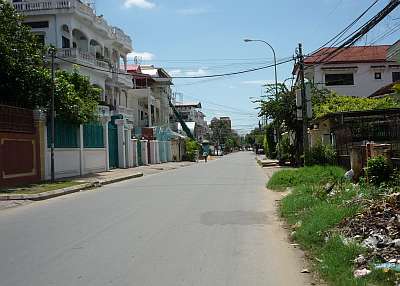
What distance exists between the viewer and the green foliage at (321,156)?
2458cm

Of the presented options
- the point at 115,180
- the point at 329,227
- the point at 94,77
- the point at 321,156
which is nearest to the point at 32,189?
the point at 115,180

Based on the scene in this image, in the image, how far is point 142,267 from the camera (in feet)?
26.2

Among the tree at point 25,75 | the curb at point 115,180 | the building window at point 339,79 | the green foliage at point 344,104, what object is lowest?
the curb at point 115,180

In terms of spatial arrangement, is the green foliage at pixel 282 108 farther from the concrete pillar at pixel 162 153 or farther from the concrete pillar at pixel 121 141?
the concrete pillar at pixel 162 153

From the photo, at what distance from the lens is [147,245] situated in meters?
9.79

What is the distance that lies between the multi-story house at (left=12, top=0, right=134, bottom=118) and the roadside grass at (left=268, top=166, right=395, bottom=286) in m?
28.9

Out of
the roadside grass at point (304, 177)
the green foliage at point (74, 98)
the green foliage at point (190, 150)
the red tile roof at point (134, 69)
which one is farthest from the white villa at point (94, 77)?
the green foliage at point (190, 150)

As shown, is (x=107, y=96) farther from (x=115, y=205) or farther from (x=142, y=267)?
(x=142, y=267)

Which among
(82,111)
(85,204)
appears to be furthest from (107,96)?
(85,204)

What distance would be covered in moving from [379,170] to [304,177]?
6.71 meters

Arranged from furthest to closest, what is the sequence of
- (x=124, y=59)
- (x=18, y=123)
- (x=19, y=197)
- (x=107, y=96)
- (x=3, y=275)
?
1. (x=124, y=59)
2. (x=107, y=96)
3. (x=18, y=123)
4. (x=19, y=197)
5. (x=3, y=275)

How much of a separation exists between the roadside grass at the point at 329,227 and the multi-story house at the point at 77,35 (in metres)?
28.9

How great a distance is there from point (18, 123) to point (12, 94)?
8.50 ft

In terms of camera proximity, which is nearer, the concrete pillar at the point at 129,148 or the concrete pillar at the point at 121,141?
the concrete pillar at the point at 121,141
